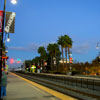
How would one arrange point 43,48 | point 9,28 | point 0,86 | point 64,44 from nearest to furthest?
point 0,86 < point 9,28 < point 64,44 < point 43,48

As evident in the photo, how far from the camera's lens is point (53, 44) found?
95125 millimetres

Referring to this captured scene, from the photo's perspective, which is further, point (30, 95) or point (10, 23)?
point (30, 95)

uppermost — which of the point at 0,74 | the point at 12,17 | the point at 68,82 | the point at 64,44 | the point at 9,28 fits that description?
the point at 64,44

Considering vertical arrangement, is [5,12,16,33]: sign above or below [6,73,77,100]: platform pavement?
above

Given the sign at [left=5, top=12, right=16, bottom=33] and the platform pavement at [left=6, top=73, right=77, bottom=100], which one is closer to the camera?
the sign at [left=5, top=12, right=16, bottom=33]

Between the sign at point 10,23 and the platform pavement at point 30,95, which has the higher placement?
the sign at point 10,23

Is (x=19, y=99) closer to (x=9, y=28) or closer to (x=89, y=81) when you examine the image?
(x=9, y=28)

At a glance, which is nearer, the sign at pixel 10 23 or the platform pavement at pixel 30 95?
the sign at pixel 10 23

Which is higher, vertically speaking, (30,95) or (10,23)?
(10,23)

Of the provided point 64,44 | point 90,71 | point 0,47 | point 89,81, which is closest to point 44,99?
point 0,47

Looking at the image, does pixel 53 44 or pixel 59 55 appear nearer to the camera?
pixel 53 44

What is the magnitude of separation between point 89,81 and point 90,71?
166 feet

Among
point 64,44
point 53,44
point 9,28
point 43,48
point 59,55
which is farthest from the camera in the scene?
point 59,55

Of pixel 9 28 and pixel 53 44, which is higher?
pixel 53 44
